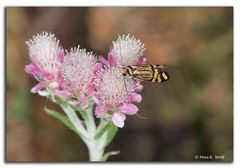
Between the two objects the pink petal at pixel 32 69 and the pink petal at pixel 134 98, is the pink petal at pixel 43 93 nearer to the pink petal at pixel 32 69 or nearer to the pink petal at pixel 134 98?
the pink petal at pixel 32 69

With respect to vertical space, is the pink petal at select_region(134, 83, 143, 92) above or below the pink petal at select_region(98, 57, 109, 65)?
below

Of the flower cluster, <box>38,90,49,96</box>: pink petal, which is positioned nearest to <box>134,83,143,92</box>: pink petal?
the flower cluster

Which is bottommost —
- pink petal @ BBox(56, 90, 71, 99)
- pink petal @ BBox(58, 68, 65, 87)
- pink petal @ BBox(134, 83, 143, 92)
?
pink petal @ BBox(56, 90, 71, 99)

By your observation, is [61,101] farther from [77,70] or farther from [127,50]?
[127,50]

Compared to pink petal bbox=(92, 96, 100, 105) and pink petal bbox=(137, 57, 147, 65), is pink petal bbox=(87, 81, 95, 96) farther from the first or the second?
pink petal bbox=(137, 57, 147, 65)

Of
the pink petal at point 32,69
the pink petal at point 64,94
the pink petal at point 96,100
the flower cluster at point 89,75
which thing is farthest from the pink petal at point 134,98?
the pink petal at point 32,69
